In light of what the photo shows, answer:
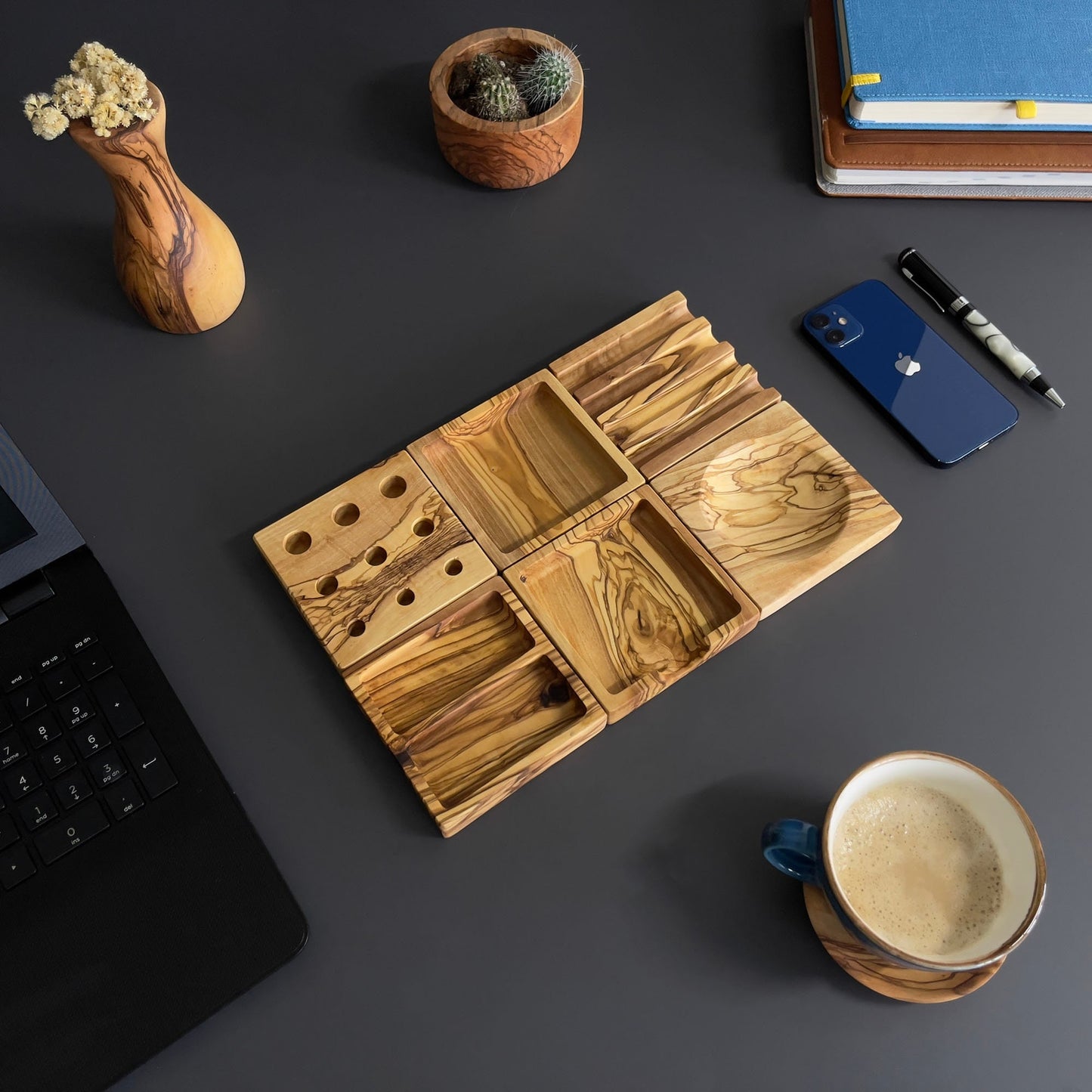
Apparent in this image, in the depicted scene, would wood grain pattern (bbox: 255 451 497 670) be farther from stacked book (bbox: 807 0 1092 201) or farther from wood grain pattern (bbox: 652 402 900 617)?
stacked book (bbox: 807 0 1092 201)

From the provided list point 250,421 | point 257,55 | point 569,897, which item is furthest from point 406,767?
point 257,55

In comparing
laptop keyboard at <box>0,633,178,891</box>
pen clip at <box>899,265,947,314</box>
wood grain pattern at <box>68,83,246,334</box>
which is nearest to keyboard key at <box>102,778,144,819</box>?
laptop keyboard at <box>0,633,178,891</box>

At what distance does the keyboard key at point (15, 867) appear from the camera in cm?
70

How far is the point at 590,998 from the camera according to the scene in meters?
0.69

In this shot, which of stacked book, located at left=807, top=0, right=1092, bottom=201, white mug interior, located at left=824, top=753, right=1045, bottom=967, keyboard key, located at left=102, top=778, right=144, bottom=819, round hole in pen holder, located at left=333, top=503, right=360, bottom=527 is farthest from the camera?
stacked book, located at left=807, top=0, right=1092, bottom=201

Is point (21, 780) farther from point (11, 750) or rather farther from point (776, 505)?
point (776, 505)

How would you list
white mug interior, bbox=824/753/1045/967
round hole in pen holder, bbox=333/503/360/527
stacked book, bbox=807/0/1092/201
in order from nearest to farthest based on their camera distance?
white mug interior, bbox=824/753/1045/967 → round hole in pen holder, bbox=333/503/360/527 → stacked book, bbox=807/0/1092/201

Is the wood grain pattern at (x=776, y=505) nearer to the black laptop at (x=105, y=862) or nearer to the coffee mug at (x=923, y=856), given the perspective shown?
the coffee mug at (x=923, y=856)

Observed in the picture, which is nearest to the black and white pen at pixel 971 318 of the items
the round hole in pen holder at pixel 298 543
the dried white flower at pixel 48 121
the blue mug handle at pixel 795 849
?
the blue mug handle at pixel 795 849

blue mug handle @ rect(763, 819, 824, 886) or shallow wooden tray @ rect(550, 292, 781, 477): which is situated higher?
shallow wooden tray @ rect(550, 292, 781, 477)

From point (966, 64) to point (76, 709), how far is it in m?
0.95

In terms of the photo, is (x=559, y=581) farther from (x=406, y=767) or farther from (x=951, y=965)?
(x=951, y=965)

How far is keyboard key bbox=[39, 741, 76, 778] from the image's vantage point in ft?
2.36

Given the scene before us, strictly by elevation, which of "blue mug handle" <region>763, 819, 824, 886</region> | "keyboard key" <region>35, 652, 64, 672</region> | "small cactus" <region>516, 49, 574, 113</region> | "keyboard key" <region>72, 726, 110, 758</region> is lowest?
"blue mug handle" <region>763, 819, 824, 886</region>
